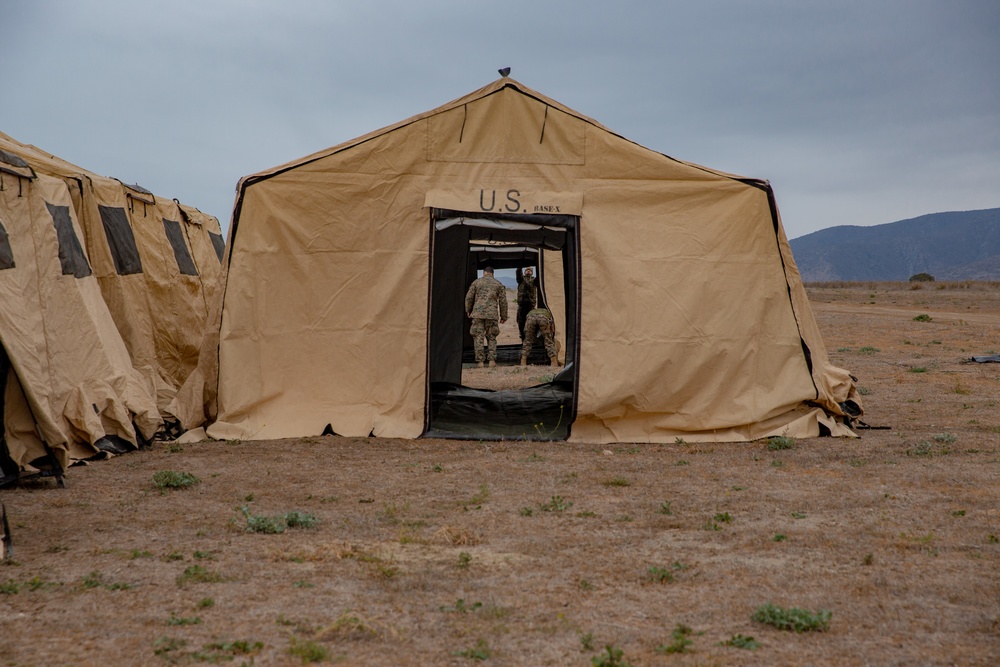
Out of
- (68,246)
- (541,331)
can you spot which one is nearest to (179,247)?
(68,246)

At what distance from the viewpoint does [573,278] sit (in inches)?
352

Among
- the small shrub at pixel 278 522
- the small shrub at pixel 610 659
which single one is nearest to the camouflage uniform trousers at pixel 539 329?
the small shrub at pixel 278 522

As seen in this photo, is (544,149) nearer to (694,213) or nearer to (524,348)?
(694,213)

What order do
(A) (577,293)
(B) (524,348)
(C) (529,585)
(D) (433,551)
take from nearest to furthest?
(C) (529,585) < (D) (433,551) < (A) (577,293) < (B) (524,348)

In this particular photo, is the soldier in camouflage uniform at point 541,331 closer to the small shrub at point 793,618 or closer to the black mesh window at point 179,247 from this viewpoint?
the black mesh window at point 179,247

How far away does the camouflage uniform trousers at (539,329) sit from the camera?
645 inches

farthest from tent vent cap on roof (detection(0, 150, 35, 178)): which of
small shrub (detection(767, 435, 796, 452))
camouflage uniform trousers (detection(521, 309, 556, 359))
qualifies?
camouflage uniform trousers (detection(521, 309, 556, 359))

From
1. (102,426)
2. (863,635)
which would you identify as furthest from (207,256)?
(863,635)

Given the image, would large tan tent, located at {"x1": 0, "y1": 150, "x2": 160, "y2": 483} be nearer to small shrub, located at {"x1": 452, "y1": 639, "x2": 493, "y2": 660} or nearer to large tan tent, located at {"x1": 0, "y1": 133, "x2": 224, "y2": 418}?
large tan tent, located at {"x1": 0, "y1": 133, "x2": 224, "y2": 418}

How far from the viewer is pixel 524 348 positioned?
16797 millimetres

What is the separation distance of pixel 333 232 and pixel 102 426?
103 inches

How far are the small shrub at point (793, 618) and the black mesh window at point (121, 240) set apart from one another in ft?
27.0

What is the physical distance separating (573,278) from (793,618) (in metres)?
5.34

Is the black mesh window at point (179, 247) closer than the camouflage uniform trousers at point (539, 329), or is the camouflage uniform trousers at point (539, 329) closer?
the black mesh window at point (179, 247)
